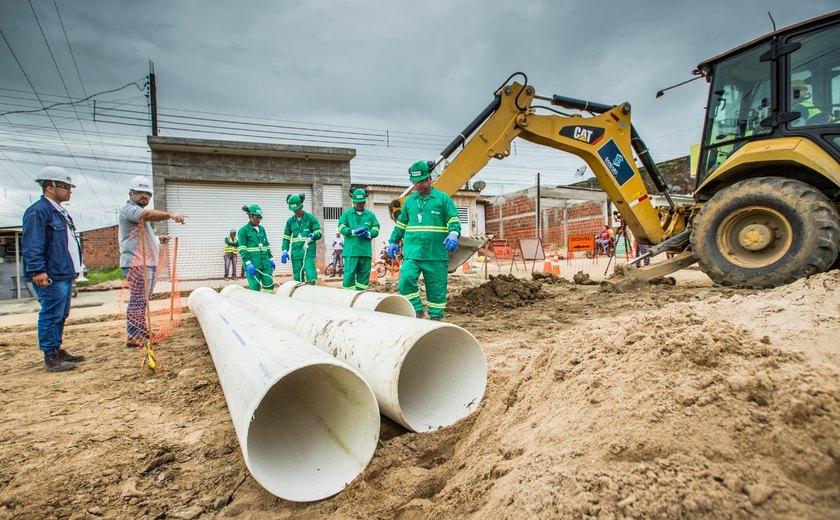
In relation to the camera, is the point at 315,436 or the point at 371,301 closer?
the point at 315,436

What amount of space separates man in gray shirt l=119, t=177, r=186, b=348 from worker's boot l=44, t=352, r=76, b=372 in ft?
2.32

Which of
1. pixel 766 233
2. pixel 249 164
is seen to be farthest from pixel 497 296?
pixel 249 164

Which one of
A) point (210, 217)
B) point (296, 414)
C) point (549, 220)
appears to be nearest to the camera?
point (296, 414)

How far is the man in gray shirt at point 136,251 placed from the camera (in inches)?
174

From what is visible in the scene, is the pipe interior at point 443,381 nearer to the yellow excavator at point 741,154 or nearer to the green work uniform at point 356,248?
the yellow excavator at point 741,154

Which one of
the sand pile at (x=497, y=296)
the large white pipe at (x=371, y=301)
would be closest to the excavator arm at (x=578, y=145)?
the sand pile at (x=497, y=296)

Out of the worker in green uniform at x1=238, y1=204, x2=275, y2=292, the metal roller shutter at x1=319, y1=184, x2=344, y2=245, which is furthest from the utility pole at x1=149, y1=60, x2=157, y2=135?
the worker in green uniform at x1=238, y1=204, x2=275, y2=292

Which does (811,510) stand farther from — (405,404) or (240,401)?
(240,401)

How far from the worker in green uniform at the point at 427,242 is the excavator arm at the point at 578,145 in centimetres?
94

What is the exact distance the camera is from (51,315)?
3.82 meters

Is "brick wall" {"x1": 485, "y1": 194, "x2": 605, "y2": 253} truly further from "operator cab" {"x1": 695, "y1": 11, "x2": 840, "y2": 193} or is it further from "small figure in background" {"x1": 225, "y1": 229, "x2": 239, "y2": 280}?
"operator cab" {"x1": 695, "y1": 11, "x2": 840, "y2": 193}

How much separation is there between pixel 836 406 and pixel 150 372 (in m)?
4.38

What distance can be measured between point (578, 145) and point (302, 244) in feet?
16.6

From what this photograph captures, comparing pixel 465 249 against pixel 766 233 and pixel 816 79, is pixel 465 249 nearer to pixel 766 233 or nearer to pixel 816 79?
pixel 766 233
